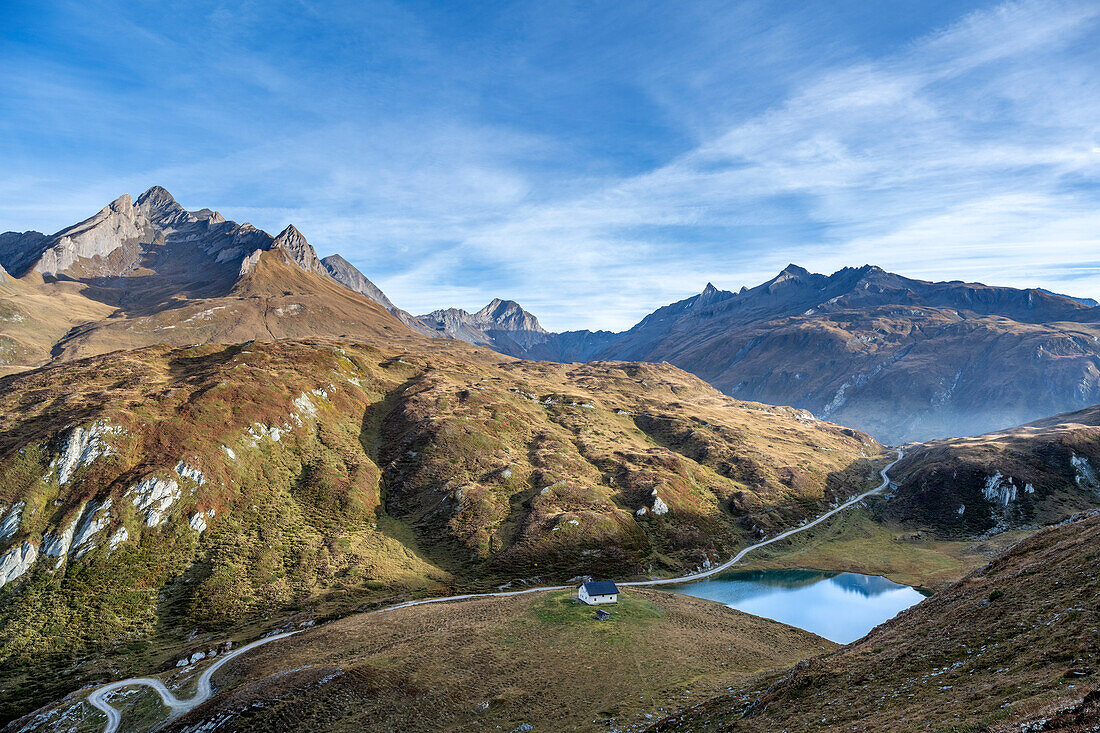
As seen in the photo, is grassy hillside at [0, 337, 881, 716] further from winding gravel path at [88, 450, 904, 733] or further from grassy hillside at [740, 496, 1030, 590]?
grassy hillside at [740, 496, 1030, 590]

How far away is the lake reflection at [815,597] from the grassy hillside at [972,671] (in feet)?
168

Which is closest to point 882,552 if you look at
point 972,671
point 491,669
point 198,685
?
point 491,669

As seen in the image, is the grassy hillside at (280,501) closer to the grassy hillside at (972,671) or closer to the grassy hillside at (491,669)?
the grassy hillside at (491,669)

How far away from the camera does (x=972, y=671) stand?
27766 mm


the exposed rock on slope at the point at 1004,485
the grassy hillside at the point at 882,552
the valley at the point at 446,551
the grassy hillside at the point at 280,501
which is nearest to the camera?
the valley at the point at 446,551

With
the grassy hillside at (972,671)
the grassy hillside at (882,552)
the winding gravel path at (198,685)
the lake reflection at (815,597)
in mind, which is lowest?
the grassy hillside at (882,552)

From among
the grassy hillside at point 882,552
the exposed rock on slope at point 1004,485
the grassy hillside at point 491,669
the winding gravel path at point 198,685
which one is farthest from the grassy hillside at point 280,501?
the exposed rock on slope at point 1004,485

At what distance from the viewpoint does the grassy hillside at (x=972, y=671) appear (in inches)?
835

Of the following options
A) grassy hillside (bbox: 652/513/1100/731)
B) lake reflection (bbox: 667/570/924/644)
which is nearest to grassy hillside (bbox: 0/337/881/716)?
lake reflection (bbox: 667/570/924/644)

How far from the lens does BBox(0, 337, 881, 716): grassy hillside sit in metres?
79.3

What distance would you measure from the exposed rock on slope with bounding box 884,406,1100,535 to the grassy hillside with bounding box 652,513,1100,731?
5144 inches

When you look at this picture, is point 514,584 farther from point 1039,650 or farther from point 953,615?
point 1039,650

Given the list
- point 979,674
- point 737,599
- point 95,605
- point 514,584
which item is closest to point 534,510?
point 514,584

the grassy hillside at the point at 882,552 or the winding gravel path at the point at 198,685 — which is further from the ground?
the winding gravel path at the point at 198,685
